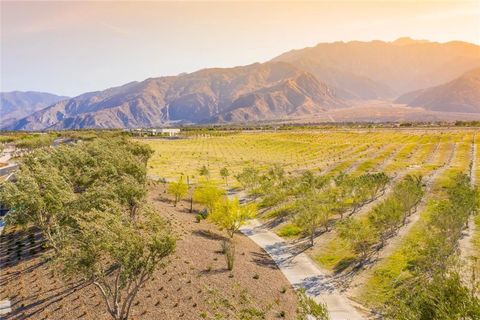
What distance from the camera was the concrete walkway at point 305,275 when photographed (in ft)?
102

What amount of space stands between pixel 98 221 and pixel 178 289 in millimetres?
10011

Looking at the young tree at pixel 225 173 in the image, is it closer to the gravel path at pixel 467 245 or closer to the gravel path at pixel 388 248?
the gravel path at pixel 388 248

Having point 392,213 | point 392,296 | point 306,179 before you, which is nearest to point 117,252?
point 392,296

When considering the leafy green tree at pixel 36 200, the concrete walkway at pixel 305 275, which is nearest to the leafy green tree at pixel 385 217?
the concrete walkway at pixel 305 275

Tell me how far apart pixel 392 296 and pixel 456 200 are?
20178 mm

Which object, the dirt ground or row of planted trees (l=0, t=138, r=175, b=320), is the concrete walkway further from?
row of planted trees (l=0, t=138, r=175, b=320)

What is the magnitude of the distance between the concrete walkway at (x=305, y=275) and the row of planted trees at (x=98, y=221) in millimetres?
14035

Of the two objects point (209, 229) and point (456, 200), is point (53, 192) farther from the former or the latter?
point (456, 200)

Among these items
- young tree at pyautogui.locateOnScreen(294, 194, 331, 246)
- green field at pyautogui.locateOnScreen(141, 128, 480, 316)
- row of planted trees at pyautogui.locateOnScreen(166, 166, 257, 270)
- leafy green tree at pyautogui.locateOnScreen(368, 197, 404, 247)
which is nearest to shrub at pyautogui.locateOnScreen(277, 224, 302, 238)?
green field at pyautogui.locateOnScreen(141, 128, 480, 316)

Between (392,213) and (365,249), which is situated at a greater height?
(392,213)

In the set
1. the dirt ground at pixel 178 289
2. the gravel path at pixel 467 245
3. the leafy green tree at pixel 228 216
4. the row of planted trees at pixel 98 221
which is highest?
the row of planted trees at pixel 98 221

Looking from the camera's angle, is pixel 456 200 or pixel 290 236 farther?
pixel 290 236

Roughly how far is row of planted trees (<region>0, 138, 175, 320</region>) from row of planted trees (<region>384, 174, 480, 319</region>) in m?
14.5

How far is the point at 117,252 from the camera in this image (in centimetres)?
2116
